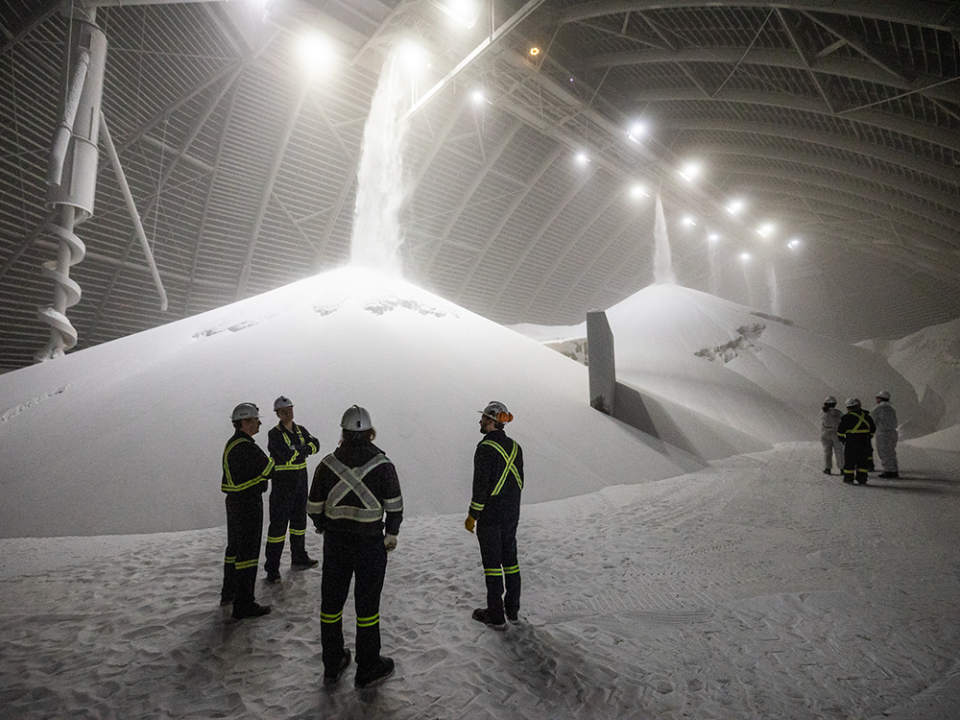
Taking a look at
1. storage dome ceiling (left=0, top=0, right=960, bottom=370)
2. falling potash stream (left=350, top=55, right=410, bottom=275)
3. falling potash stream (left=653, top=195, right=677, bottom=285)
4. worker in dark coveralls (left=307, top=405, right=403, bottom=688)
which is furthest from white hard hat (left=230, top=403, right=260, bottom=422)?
falling potash stream (left=653, top=195, right=677, bottom=285)

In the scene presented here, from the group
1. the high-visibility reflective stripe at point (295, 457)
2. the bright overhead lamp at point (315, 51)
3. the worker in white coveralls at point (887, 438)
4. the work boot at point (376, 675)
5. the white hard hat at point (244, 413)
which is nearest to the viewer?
the work boot at point (376, 675)

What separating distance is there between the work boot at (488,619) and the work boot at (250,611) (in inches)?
59.8

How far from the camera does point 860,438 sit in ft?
25.6

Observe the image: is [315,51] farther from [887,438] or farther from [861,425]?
[887,438]

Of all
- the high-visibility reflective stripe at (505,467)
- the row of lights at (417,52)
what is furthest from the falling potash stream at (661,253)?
the high-visibility reflective stripe at (505,467)

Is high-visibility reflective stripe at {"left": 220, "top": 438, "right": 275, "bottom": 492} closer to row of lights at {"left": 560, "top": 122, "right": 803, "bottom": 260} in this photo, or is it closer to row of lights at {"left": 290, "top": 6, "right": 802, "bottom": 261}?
row of lights at {"left": 290, "top": 6, "right": 802, "bottom": 261}

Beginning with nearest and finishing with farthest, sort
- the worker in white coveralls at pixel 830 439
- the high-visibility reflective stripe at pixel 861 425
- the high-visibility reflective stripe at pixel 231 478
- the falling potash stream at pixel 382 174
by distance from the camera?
the high-visibility reflective stripe at pixel 231 478 < the high-visibility reflective stripe at pixel 861 425 < the worker in white coveralls at pixel 830 439 < the falling potash stream at pixel 382 174

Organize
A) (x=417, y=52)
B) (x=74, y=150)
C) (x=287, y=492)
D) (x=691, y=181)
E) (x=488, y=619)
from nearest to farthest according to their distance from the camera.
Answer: (x=488, y=619), (x=287, y=492), (x=74, y=150), (x=417, y=52), (x=691, y=181)

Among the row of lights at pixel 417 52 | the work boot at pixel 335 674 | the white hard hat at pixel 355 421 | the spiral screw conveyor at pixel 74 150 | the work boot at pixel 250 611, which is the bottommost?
the work boot at pixel 335 674

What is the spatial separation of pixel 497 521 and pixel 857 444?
24.3ft

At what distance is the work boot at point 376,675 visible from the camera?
2.69 m

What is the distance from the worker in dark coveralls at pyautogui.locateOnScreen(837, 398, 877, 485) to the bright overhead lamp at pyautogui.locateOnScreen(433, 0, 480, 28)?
1346cm

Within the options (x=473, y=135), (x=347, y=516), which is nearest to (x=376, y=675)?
(x=347, y=516)

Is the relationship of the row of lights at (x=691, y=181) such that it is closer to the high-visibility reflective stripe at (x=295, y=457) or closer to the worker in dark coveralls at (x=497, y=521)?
the high-visibility reflective stripe at (x=295, y=457)
